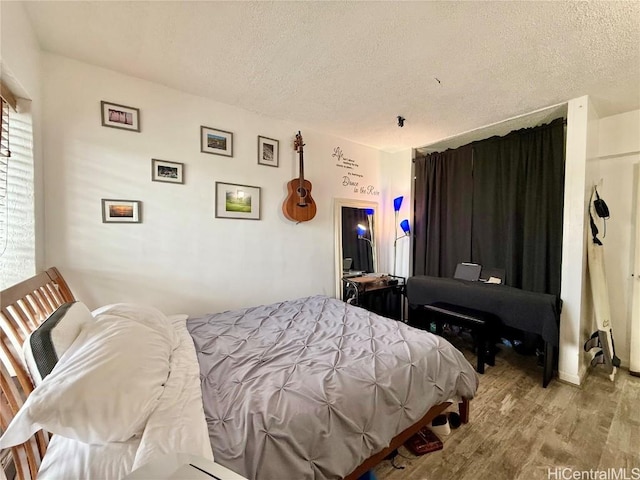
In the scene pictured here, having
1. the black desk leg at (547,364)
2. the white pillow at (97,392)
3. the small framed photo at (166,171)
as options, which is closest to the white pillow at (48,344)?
the white pillow at (97,392)

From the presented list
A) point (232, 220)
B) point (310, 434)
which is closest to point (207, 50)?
point (232, 220)

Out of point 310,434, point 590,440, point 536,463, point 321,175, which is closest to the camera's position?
point 310,434

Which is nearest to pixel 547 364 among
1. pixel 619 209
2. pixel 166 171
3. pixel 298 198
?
pixel 619 209

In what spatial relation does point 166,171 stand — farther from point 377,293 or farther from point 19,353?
point 377,293

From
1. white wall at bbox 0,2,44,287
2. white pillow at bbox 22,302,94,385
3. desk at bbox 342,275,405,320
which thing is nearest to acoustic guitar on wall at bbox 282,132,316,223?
desk at bbox 342,275,405,320

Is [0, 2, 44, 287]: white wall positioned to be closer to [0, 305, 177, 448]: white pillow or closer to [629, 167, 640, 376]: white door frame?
[0, 305, 177, 448]: white pillow

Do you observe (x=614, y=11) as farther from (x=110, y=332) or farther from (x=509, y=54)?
(x=110, y=332)

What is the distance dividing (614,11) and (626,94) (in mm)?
1221

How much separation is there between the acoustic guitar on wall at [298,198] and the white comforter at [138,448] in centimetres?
202

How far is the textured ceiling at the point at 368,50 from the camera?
4.64 ft

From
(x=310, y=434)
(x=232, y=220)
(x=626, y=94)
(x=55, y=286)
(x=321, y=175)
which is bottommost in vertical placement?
(x=310, y=434)

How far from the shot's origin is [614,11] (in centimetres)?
137

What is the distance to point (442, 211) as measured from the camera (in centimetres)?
335

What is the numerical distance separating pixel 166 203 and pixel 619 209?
4.19 meters
